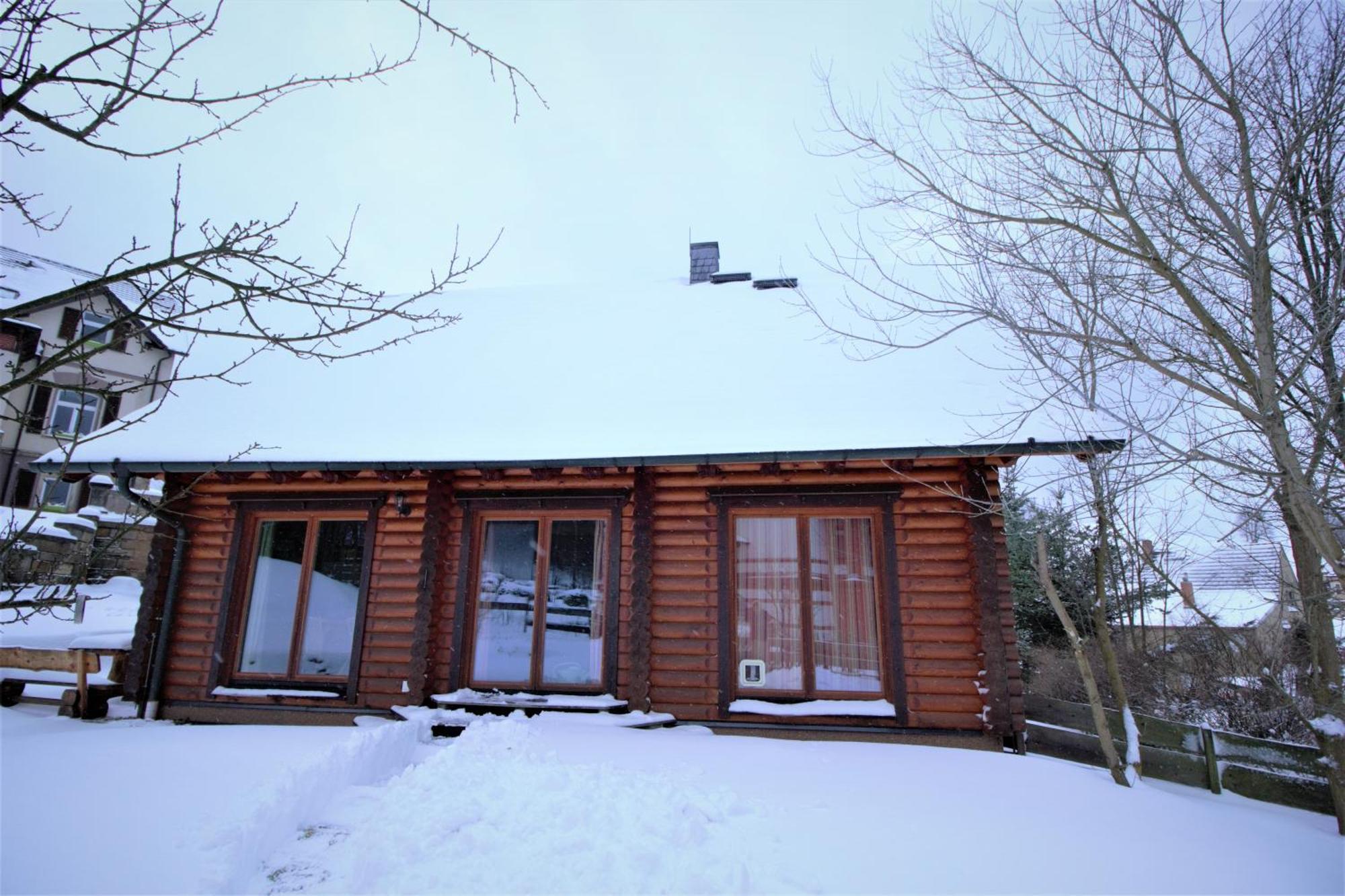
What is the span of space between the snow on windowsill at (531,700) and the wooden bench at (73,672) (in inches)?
140

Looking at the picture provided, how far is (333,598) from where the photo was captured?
792 centimetres

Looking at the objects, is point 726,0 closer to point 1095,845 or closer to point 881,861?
point 881,861

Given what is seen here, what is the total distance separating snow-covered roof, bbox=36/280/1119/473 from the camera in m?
7.07

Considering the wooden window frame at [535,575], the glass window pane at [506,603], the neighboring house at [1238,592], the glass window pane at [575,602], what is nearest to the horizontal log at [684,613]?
the wooden window frame at [535,575]

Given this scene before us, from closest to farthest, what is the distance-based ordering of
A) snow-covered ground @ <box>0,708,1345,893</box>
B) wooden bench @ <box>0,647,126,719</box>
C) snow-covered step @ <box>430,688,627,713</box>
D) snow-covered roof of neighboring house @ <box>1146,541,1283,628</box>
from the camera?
snow-covered ground @ <box>0,708,1345,893</box> → snow-covered roof of neighboring house @ <box>1146,541,1283,628</box> → snow-covered step @ <box>430,688,627,713</box> → wooden bench @ <box>0,647,126,719</box>

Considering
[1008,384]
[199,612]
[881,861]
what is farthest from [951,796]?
[199,612]

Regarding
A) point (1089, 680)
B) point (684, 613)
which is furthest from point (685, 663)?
point (1089, 680)

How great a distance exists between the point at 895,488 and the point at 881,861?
151 inches

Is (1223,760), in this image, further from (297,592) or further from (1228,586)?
(297,592)

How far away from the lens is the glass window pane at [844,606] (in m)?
6.88

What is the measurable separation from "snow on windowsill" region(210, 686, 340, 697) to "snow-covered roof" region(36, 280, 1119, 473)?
7.78ft

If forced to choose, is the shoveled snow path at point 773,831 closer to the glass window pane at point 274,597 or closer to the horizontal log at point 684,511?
the horizontal log at point 684,511

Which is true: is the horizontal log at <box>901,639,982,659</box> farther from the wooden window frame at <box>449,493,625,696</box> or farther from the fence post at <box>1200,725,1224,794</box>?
the wooden window frame at <box>449,493,625,696</box>

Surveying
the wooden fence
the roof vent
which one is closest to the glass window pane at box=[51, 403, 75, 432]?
the roof vent
